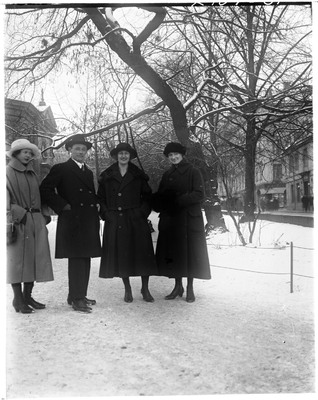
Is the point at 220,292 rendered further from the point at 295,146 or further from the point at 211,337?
the point at 295,146

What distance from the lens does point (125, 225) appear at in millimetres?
4043

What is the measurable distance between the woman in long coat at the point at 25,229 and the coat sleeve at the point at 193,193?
58.6 inches

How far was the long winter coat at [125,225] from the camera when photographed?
157 inches

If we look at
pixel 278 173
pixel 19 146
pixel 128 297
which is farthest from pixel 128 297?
pixel 278 173

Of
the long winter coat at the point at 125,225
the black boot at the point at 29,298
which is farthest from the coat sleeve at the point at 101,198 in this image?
the black boot at the point at 29,298

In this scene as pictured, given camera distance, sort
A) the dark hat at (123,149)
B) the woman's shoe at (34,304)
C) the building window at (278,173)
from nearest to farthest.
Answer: the woman's shoe at (34,304), the dark hat at (123,149), the building window at (278,173)

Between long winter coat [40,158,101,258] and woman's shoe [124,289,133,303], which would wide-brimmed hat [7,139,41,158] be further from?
woman's shoe [124,289,133,303]

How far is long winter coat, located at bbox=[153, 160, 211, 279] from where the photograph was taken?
13.3 ft

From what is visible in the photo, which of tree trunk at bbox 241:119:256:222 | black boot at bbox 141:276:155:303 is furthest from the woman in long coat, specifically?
tree trunk at bbox 241:119:256:222

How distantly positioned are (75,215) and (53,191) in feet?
1.10

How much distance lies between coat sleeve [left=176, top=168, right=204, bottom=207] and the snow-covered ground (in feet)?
3.63

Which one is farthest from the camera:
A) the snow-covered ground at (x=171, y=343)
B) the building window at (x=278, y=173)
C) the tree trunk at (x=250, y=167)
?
the building window at (x=278, y=173)

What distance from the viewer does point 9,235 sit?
11.3 ft

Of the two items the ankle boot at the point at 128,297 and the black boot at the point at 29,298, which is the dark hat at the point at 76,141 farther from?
the ankle boot at the point at 128,297
